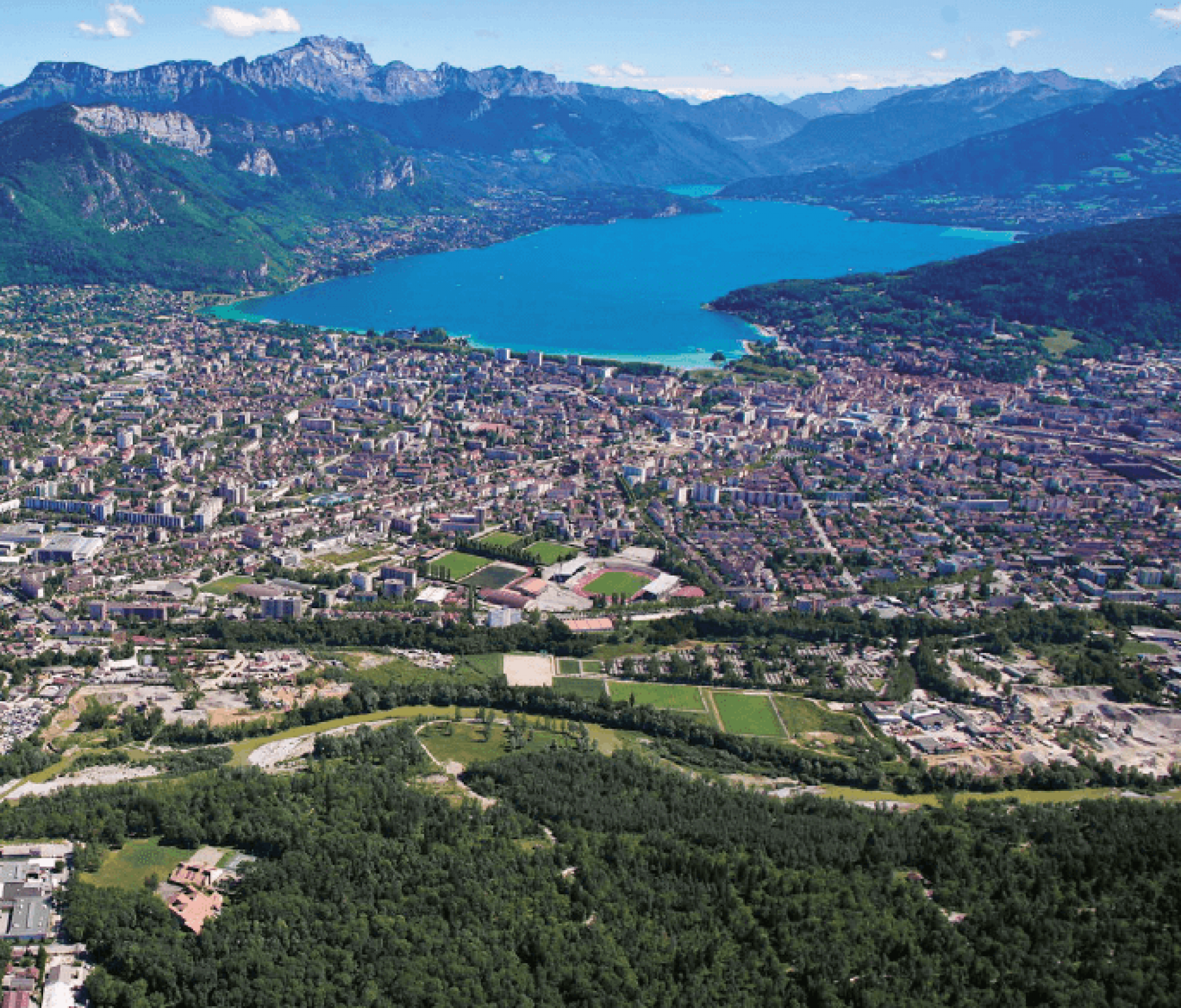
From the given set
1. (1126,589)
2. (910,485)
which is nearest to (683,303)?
(910,485)

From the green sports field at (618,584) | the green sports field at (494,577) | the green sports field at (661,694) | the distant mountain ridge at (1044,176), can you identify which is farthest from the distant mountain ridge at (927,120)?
the green sports field at (661,694)

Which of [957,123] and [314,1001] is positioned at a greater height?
[957,123]

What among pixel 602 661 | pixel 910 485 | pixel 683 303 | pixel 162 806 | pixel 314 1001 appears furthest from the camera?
pixel 683 303

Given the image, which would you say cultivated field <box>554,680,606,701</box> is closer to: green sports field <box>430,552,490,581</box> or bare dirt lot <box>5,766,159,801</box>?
green sports field <box>430,552,490,581</box>

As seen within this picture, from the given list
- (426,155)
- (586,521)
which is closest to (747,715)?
(586,521)

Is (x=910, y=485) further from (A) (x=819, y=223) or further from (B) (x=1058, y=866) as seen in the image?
(A) (x=819, y=223)

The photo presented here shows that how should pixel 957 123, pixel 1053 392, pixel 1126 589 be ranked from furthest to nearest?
1. pixel 957 123
2. pixel 1053 392
3. pixel 1126 589

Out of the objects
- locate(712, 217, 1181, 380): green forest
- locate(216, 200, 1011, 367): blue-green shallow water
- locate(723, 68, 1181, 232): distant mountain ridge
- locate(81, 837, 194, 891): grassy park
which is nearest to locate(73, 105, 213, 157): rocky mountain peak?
locate(216, 200, 1011, 367): blue-green shallow water
